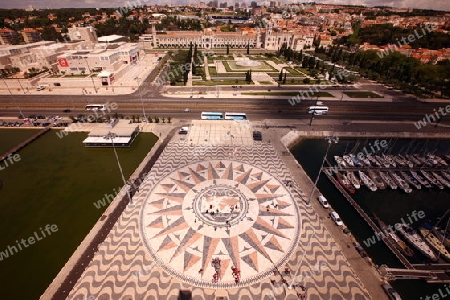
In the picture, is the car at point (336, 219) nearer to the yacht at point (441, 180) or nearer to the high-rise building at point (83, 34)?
the yacht at point (441, 180)

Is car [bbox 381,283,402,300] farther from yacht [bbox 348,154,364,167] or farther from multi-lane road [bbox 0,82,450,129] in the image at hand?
multi-lane road [bbox 0,82,450,129]

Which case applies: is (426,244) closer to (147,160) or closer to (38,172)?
(147,160)

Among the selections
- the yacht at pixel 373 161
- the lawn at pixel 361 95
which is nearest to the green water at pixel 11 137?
the yacht at pixel 373 161

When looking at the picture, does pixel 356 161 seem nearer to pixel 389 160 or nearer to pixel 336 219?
pixel 389 160

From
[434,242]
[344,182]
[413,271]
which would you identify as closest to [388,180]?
[344,182]

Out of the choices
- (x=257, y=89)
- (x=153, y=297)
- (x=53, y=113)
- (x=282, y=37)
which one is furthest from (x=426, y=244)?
(x=282, y=37)

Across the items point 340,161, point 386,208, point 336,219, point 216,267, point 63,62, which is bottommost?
point 386,208

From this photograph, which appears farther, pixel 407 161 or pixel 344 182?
pixel 407 161

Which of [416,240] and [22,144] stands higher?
[22,144]
